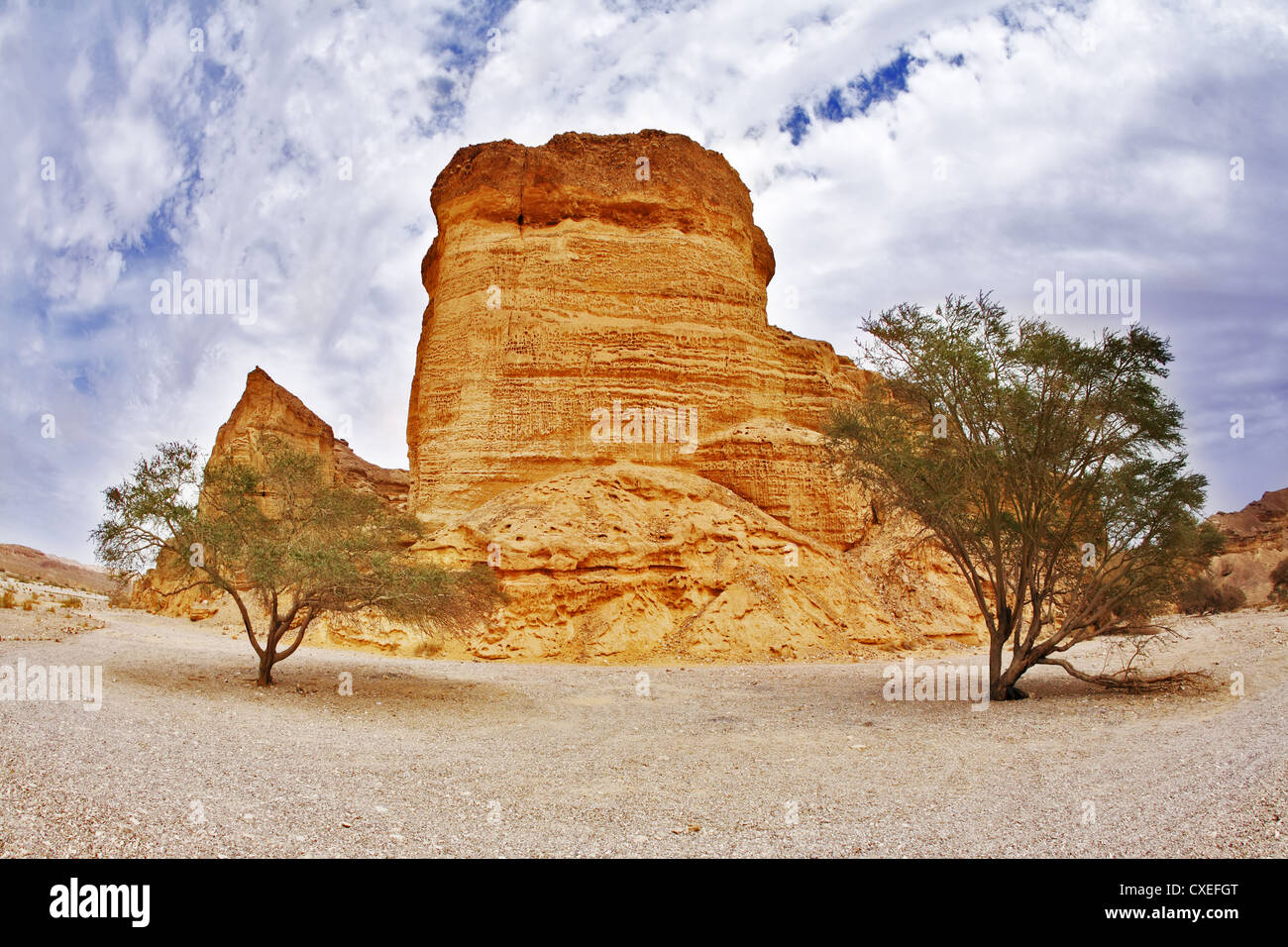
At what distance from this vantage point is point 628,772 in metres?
8.85

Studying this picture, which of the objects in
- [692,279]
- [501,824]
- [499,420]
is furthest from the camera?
[692,279]

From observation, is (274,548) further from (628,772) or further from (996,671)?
(996,671)

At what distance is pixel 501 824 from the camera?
6.55m

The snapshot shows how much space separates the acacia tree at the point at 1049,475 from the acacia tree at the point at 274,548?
9089 millimetres

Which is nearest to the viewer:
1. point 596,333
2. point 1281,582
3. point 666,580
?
point 666,580

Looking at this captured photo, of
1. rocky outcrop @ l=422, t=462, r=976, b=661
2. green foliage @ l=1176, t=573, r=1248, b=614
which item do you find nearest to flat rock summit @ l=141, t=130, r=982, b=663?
rocky outcrop @ l=422, t=462, r=976, b=661

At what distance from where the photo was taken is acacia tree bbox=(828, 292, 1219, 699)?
45.7 ft

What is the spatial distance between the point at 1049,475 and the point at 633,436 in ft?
58.0

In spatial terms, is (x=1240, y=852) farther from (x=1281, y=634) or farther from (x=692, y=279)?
(x=692, y=279)

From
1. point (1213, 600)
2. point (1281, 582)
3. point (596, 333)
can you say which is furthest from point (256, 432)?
point (1281, 582)

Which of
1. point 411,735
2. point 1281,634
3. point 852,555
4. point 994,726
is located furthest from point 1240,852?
point 852,555

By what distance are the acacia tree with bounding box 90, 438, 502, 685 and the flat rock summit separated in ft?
27.4

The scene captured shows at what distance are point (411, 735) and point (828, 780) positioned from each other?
5.90 metres
